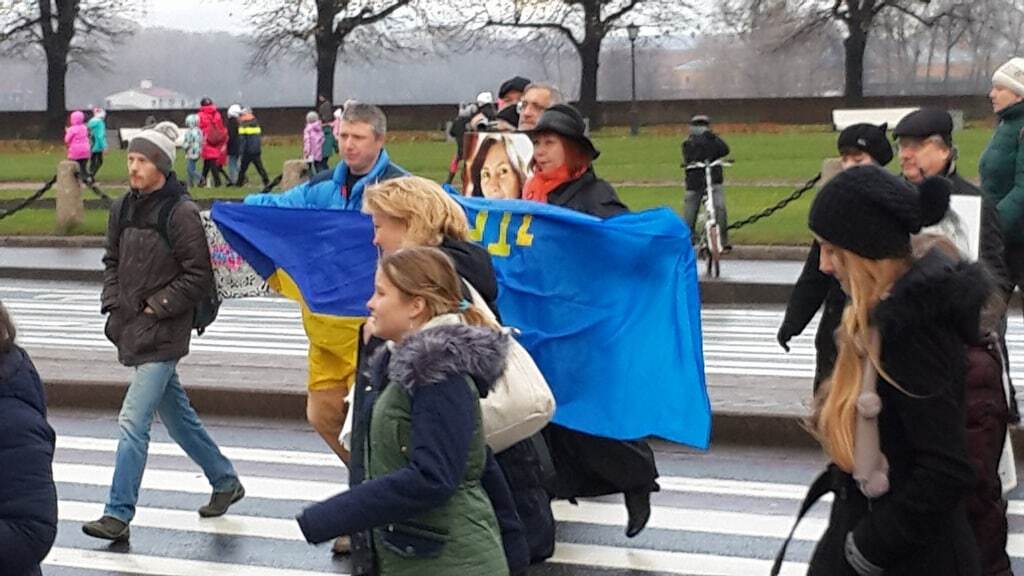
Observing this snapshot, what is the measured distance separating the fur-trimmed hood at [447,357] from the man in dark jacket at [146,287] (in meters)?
3.60

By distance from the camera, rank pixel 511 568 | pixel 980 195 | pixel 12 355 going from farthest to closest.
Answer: pixel 980 195, pixel 511 568, pixel 12 355

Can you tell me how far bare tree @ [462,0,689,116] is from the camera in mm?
61719

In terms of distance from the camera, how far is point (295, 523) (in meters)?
8.24

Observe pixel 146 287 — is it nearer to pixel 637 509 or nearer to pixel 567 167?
pixel 567 167

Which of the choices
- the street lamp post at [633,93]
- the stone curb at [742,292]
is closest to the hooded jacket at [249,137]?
the street lamp post at [633,93]

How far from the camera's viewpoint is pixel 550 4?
65.5 meters

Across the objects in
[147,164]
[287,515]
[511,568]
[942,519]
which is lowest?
[287,515]

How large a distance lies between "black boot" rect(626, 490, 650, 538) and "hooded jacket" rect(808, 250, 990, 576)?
3677mm

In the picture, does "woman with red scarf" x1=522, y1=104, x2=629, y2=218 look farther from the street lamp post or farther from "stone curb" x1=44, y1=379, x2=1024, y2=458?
the street lamp post

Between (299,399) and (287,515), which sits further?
(299,399)

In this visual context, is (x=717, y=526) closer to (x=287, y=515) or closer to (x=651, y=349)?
(x=651, y=349)

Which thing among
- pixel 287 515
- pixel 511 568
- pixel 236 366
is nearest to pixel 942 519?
pixel 511 568

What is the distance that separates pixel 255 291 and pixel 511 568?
3.51 m

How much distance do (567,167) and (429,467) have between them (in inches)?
147
